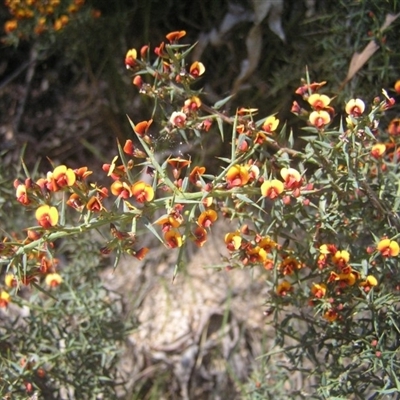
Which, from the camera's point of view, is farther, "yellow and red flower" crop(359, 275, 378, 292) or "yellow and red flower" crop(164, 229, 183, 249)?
"yellow and red flower" crop(359, 275, 378, 292)

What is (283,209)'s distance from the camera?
147 centimetres

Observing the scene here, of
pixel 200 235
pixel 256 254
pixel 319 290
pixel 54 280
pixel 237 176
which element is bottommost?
pixel 54 280

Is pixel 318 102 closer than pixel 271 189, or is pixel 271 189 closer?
pixel 271 189

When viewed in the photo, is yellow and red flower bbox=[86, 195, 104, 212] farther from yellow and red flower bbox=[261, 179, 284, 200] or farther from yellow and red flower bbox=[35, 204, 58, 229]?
yellow and red flower bbox=[261, 179, 284, 200]

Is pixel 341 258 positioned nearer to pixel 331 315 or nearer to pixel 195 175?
pixel 331 315

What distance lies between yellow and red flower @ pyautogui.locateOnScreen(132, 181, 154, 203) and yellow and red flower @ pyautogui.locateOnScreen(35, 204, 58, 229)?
0.15 meters

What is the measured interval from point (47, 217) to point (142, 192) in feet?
0.58

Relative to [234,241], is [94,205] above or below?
above

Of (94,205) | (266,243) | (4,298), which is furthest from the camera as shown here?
(4,298)

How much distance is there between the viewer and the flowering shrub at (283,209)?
129 centimetres

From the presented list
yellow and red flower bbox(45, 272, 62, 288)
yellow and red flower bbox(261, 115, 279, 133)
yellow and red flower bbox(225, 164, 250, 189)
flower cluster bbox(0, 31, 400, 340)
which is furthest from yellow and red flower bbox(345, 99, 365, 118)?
yellow and red flower bbox(45, 272, 62, 288)

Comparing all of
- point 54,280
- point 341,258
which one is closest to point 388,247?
point 341,258

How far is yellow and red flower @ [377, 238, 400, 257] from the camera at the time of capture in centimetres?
139

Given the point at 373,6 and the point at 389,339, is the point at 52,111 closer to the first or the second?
the point at 373,6
